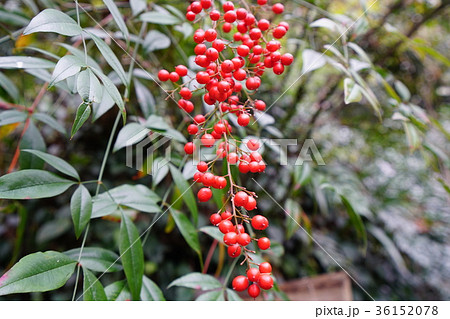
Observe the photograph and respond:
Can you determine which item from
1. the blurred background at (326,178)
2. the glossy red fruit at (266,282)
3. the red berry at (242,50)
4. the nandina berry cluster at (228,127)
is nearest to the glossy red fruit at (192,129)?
the nandina berry cluster at (228,127)

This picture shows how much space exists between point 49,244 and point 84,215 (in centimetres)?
68

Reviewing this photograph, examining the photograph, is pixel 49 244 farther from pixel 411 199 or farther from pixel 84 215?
pixel 411 199

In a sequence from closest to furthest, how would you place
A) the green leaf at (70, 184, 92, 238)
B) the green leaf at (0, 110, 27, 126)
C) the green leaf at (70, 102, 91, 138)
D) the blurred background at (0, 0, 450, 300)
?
the green leaf at (70, 102, 91, 138)
the green leaf at (70, 184, 92, 238)
the green leaf at (0, 110, 27, 126)
the blurred background at (0, 0, 450, 300)

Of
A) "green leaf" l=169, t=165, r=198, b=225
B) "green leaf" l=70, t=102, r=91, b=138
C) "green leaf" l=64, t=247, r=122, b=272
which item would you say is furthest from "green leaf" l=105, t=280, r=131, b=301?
"green leaf" l=70, t=102, r=91, b=138

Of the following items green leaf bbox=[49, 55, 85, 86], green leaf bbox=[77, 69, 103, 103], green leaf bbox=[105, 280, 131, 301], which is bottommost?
green leaf bbox=[105, 280, 131, 301]

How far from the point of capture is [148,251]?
96 centimetres

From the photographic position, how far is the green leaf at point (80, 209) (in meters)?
0.41

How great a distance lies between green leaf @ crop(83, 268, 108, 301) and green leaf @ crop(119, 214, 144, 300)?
4 centimetres

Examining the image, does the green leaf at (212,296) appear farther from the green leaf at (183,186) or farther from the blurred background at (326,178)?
the blurred background at (326,178)

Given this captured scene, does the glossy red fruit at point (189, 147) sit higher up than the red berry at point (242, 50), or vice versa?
the red berry at point (242, 50)

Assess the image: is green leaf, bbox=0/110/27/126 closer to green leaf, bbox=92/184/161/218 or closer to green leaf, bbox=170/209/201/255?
green leaf, bbox=92/184/161/218

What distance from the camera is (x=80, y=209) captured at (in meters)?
0.42

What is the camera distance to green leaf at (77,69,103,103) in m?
0.32

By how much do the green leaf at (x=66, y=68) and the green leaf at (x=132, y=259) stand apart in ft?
0.72
